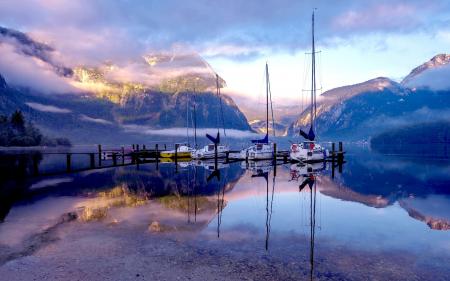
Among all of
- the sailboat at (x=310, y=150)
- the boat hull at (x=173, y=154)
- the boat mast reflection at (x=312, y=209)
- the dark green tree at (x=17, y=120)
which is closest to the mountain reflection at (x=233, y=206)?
the boat mast reflection at (x=312, y=209)

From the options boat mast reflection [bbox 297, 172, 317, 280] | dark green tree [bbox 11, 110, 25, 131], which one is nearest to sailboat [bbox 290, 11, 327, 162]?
boat mast reflection [bbox 297, 172, 317, 280]

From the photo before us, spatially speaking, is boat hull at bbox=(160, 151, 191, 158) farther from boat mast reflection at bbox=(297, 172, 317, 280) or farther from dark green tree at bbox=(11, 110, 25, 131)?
dark green tree at bbox=(11, 110, 25, 131)

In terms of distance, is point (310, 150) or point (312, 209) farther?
point (310, 150)

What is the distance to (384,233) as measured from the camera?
67.2ft

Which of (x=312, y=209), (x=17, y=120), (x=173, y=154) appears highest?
(x=17, y=120)

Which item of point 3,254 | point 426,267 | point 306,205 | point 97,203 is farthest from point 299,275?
point 97,203

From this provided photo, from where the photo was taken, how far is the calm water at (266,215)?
17.2m

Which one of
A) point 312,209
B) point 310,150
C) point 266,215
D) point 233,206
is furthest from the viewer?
point 310,150

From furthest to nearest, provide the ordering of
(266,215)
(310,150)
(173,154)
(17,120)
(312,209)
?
1. (17,120)
2. (173,154)
3. (310,150)
4. (312,209)
5. (266,215)

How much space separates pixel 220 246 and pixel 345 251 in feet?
17.8

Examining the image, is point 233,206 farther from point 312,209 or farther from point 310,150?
point 310,150

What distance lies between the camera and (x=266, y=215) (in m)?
25.2

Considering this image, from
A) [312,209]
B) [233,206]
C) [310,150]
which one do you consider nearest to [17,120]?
[310,150]

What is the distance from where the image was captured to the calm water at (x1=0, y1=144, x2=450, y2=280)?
17.2 m
